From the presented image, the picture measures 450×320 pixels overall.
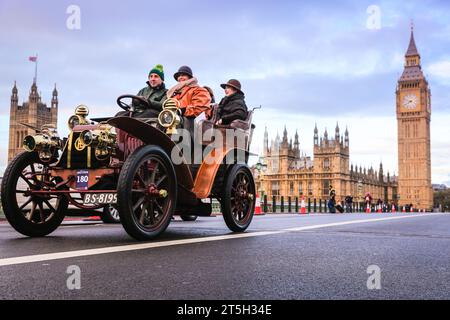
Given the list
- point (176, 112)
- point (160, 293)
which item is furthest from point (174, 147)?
point (160, 293)

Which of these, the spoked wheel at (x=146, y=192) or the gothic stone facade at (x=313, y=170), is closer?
the spoked wheel at (x=146, y=192)

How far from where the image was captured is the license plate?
4.21 meters

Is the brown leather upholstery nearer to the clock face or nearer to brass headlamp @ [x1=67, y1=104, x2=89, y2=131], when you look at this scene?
brass headlamp @ [x1=67, y1=104, x2=89, y2=131]

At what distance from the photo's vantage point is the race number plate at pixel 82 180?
4438 millimetres

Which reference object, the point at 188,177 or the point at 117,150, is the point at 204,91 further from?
the point at 117,150

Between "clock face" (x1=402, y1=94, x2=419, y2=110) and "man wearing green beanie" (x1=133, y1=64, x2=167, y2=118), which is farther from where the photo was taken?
"clock face" (x1=402, y1=94, x2=419, y2=110)

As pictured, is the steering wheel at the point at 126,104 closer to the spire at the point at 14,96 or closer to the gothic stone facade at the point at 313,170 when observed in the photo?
the gothic stone facade at the point at 313,170

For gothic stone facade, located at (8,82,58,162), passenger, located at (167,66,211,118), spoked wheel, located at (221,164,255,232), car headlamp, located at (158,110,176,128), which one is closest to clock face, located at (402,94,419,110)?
gothic stone facade, located at (8,82,58,162)

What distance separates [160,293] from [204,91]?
359cm

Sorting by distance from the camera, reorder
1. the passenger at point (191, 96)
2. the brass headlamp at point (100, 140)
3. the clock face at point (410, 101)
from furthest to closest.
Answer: the clock face at point (410, 101) < the passenger at point (191, 96) < the brass headlamp at point (100, 140)

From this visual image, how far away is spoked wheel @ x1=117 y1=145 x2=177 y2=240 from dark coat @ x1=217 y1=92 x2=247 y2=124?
1.59 m

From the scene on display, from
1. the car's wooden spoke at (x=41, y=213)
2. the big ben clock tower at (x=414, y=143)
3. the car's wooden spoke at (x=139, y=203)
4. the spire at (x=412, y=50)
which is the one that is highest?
the spire at (x=412, y=50)

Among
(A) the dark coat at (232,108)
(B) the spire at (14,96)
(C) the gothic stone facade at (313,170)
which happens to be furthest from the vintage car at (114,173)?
(B) the spire at (14,96)

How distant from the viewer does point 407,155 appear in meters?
124
